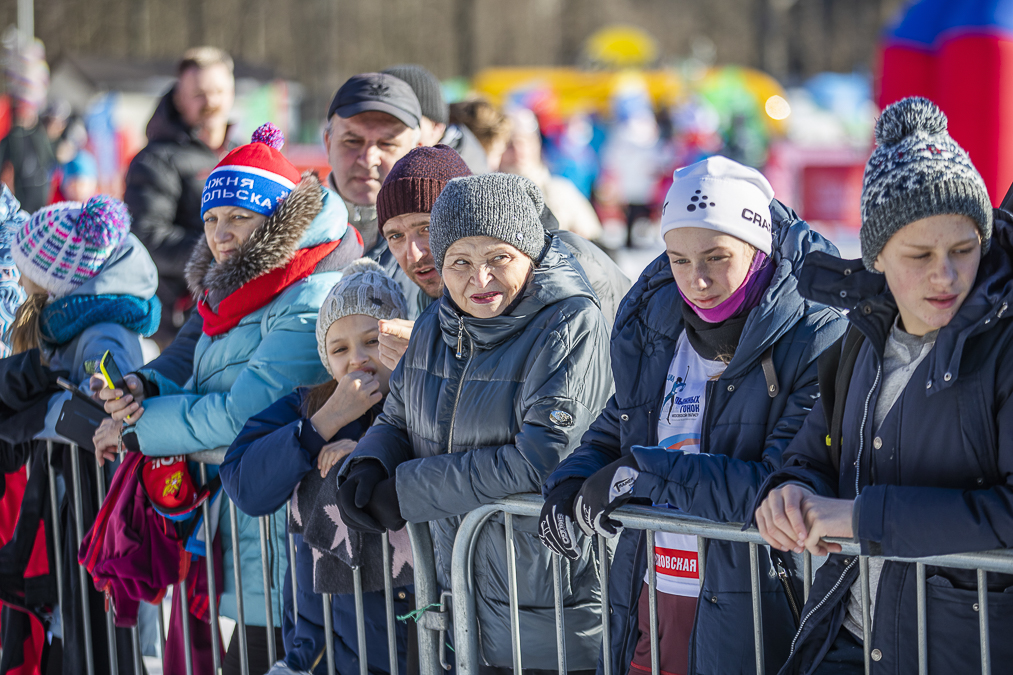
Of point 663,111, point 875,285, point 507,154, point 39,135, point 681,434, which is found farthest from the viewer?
point 663,111

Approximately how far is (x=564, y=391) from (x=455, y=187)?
655mm

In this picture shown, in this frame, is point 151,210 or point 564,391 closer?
point 564,391

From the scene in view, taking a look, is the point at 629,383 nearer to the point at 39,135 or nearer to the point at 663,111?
the point at 39,135

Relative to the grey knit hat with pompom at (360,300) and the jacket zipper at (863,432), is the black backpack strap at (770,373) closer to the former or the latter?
the jacket zipper at (863,432)

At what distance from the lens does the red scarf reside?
333cm

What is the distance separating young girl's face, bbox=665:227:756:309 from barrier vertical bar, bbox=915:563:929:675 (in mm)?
752

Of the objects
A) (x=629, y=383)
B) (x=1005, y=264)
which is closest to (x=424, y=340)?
(x=629, y=383)

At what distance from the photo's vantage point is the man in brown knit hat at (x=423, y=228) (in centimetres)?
319

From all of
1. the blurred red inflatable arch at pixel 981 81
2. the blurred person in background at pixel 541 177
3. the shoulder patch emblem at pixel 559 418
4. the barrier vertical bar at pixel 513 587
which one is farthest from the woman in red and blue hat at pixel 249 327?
the blurred red inflatable arch at pixel 981 81

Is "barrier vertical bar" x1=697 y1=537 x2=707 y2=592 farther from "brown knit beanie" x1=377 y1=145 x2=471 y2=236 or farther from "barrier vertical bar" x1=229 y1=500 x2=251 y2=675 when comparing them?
"barrier vertical bar" x1=229 y1=500 x2=251 y2=675

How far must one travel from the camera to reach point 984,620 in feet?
6.11

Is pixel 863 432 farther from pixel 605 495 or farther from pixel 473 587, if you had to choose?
pixel 473 587

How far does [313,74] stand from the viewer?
32781 millimetres

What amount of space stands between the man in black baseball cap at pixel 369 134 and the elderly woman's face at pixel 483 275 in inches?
48.1
